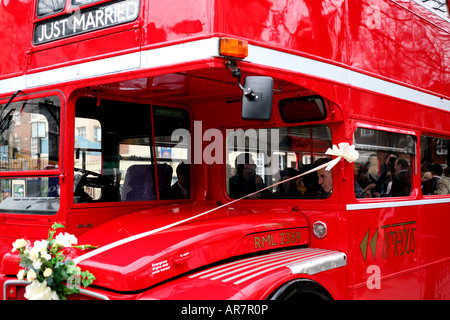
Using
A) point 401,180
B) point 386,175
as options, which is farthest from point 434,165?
point 386,175

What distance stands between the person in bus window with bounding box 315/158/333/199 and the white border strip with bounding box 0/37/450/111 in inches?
27.3

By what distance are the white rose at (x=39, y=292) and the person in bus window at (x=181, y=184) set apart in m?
1.85

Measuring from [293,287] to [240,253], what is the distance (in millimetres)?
483

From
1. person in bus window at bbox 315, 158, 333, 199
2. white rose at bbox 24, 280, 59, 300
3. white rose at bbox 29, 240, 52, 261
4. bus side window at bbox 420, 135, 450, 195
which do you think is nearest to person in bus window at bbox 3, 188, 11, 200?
white rose at bbox 29, 240, 52, 261

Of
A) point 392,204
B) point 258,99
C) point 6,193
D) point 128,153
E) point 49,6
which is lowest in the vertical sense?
point 392,204

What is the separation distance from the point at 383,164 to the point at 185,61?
2.35 m

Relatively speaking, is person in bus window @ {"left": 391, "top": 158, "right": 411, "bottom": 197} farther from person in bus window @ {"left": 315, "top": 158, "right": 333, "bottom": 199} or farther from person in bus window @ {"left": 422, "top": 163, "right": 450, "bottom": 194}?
person in bus window @ {"left": 315, "top": 158, "right": 333, "bottom": 199}

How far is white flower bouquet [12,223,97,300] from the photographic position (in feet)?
9.61

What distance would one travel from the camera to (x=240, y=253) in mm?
3555

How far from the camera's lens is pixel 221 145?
478cm

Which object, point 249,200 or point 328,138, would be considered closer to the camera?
point 328,138

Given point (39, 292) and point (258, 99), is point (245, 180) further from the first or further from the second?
point (39, 292)
